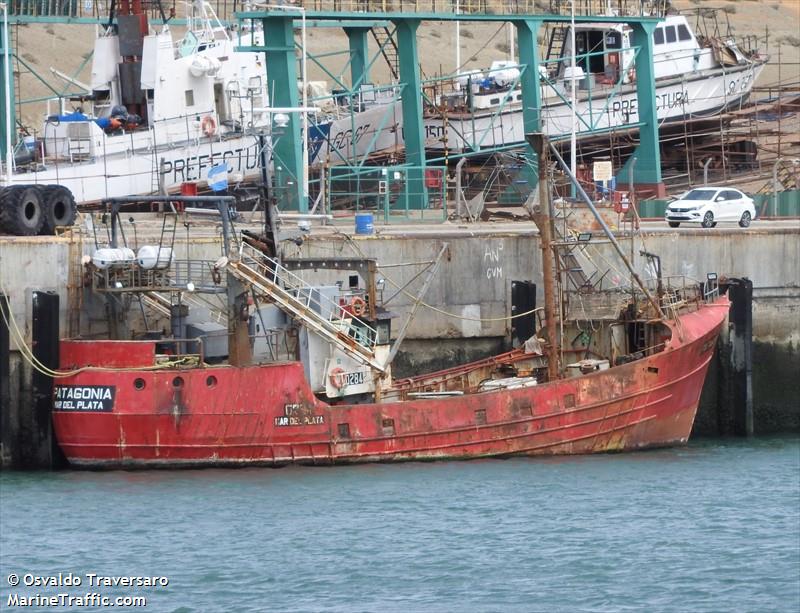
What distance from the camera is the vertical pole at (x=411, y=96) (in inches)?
1826

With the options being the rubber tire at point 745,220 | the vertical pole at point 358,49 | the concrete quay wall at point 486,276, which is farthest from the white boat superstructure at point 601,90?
the concrete quay wall at point 486,276

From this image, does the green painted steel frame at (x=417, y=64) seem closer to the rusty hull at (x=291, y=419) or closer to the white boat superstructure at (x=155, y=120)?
the white boat superstructure at (x=155, y=120)

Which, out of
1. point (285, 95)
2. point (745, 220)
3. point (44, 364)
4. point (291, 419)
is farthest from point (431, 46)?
point (44, 364)

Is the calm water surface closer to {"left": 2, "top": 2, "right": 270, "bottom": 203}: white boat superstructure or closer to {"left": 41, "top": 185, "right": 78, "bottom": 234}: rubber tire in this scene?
{"left": 41, "top": 185, "right": 78, "bottom": 234}: rubber tire

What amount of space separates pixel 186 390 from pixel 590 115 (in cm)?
2064

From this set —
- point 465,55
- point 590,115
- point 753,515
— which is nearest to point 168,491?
point 753,515

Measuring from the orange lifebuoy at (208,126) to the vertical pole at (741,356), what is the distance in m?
14.0

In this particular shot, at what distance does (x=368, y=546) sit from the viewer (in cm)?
2845

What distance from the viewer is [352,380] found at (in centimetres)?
3453

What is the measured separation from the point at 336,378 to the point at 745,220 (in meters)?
12.5

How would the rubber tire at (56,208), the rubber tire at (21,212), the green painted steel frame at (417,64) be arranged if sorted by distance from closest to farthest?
the rubber tire at (21,212) < the rubber tire at (56,208) < the green painted steel frame at (417,64)

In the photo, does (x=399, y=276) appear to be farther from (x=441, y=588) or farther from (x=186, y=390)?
(x=441, y=588)

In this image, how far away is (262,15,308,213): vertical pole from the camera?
43.3 m

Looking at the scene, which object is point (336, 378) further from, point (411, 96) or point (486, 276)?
point (411, 96)
